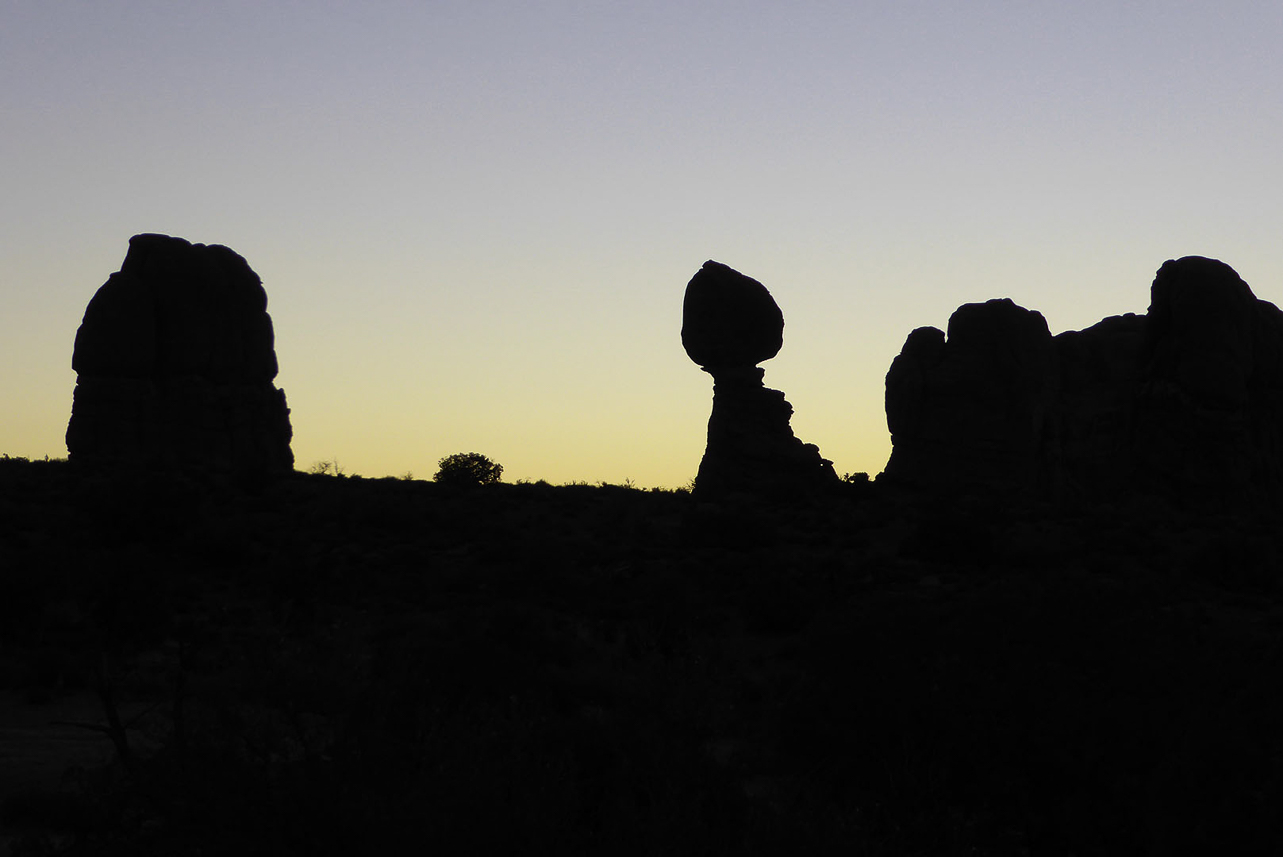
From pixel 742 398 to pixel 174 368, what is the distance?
17.9 metres

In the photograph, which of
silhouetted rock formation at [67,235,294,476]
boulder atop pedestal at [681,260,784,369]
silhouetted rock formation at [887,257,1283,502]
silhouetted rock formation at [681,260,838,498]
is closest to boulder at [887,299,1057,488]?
silhouetted rock formation at [887,257,1283,502]

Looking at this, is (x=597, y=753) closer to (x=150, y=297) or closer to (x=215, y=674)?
(x=215, y=674)

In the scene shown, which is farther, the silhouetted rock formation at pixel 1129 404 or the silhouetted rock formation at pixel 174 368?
the silhouetted rock formation at pixel 1129 404

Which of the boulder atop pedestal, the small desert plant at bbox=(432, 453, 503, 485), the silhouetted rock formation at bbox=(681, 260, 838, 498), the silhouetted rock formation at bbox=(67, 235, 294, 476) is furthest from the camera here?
the small desert plant at bbox=(432, 453, 503, 485)

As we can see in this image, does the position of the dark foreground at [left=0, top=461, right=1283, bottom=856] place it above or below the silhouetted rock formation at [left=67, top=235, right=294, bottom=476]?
below

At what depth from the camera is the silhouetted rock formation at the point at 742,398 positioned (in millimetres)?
41031

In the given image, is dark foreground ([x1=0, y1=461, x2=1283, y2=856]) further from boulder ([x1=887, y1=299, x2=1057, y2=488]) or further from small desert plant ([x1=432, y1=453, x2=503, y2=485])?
small desert plant ([x1=432, y1=453, x2=503, y2=485])

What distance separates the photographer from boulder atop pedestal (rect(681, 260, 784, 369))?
42656mm

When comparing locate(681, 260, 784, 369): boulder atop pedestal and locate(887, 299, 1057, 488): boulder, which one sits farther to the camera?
locate(887, 299, 1057, 488): boulder

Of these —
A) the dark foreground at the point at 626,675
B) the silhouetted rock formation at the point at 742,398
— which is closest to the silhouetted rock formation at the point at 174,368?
the dark foreground at the point at 626,675

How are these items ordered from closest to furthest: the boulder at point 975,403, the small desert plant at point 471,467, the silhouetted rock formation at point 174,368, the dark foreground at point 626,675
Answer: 1. the dark foreground at point 626,675
2. the silhouetted rock formation at point 174,368
3. the boulder at point 975,403
4. the small desert plant at point 471,467

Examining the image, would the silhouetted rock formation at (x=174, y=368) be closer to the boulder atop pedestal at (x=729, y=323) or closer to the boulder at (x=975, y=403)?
the boulder atop pedestal at (x=729, y=323)

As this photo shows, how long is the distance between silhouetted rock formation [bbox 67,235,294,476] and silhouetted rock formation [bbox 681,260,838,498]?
13.9 m

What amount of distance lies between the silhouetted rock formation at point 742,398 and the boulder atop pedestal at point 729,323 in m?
0.03
